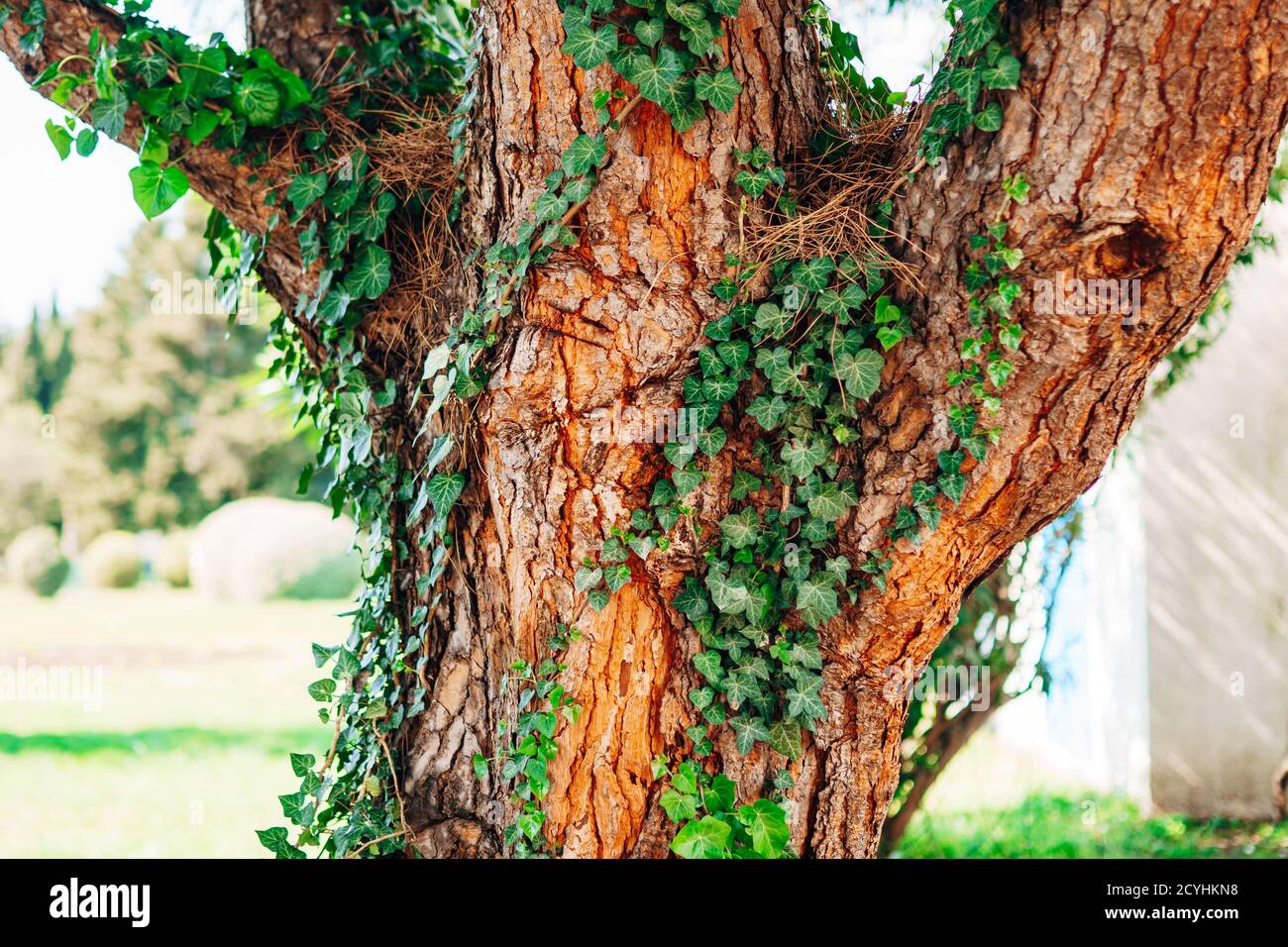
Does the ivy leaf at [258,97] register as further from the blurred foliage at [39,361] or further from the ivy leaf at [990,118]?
the blurred foliage at [39,361]

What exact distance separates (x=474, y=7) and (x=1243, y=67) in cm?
160

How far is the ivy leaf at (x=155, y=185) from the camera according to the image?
76.7 inches

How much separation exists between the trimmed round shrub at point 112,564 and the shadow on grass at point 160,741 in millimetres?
8002

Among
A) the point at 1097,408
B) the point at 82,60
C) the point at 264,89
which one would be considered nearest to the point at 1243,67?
the point at 1097,408

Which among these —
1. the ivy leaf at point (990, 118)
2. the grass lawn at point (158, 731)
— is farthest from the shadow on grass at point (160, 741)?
the ivy leaf at point (990, 118)

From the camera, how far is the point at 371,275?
6.68ft

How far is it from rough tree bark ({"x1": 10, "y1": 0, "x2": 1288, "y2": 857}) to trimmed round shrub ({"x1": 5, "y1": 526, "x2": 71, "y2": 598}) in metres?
12.3

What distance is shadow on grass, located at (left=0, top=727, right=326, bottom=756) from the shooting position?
5652mm

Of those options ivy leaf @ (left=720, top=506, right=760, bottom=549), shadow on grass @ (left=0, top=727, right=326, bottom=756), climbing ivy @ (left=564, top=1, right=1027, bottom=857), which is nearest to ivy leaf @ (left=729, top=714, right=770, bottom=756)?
climbing ivy @ (left=564, top=1, right=1027, bottom=857)

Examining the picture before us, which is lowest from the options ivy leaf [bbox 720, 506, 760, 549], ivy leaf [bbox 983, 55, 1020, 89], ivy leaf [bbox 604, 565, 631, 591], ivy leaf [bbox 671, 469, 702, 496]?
ivy leaf [bbox 604, 565, 631, 591]

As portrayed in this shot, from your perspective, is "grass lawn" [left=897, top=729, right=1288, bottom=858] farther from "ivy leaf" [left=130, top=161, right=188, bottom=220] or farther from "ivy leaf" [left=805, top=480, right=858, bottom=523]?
"ivy leaf" [left=130, top=161, right=188, bottom=220]

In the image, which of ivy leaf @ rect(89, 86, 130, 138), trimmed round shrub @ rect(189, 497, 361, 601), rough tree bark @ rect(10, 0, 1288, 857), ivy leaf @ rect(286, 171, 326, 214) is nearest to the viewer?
rough tree bark @ rect(10, 0, 1288, 857)

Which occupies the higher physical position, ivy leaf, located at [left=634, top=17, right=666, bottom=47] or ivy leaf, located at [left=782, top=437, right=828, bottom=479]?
ivy leaf, located at [left=634, top=17, right=666, bottom=47]

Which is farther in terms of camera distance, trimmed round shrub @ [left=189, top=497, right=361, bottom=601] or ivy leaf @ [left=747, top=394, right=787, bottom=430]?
trimmed round shrub @ [left=189, top=497, right=361, bottom=601]
